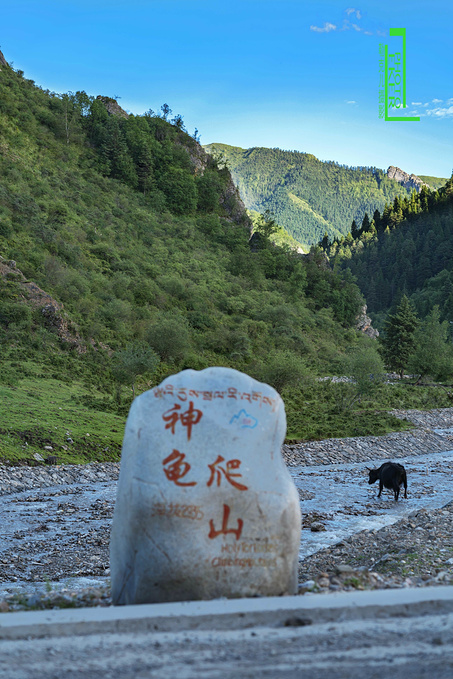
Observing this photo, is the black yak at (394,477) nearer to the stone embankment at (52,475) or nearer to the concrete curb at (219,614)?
the stone embankment at (52,475)

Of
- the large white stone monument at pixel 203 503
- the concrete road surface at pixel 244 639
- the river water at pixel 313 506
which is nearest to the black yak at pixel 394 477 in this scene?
the river water at pixel 313 506

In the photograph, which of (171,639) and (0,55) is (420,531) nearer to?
(171,639)

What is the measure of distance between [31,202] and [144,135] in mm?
52758

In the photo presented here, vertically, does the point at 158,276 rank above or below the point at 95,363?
above

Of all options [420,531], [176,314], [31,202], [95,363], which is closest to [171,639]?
[420,531]

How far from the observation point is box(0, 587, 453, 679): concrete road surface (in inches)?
205

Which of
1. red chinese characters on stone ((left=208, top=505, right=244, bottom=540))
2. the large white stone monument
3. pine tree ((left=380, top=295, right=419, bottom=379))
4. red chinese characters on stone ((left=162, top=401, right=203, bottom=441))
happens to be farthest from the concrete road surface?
pine tree ((left=380, top=295, right=419, bottom=379))

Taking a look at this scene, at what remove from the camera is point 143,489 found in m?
7.26

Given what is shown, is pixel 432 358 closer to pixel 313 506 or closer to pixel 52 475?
pixel 313 506

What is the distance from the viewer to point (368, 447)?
35875 mm

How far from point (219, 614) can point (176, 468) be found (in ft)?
5.78

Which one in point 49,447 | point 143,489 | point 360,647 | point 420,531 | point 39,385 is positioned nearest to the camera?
point 360,647

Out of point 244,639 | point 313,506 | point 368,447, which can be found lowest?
point 368,447

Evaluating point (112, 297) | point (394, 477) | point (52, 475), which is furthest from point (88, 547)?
point (112, 297)
